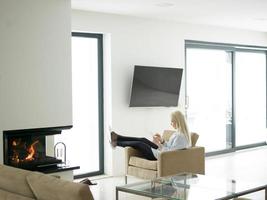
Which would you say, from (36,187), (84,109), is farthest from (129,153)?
(36,187)

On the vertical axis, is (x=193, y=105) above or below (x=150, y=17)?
below

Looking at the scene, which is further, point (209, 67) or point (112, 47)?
point (209, 67)

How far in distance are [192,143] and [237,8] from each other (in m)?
2.14

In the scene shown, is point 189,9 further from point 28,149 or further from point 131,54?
point 28,149

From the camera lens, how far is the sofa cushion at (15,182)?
301cm

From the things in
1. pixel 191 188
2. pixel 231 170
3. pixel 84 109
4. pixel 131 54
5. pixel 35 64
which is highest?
pixel 131 54

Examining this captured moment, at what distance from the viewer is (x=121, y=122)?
24.8 ft

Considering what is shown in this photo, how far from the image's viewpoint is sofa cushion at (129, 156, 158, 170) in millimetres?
5965

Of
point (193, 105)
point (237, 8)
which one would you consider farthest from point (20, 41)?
point (193, 105)

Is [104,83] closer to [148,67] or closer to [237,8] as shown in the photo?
[148,67]

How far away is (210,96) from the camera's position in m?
9.56

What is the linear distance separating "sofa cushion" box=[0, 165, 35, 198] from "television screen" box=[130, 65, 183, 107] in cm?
444

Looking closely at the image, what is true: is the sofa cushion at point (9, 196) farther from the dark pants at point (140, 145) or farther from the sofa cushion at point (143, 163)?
the dark pants at point (140, 145)

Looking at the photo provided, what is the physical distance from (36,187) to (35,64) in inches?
115
